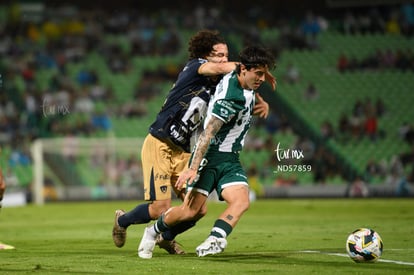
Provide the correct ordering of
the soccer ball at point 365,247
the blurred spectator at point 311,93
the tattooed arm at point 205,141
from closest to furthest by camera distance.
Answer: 1. the soccer ball at point 365,247
2. the tattooed arm at point 205,141
3. the blurred spectator at point 311,93

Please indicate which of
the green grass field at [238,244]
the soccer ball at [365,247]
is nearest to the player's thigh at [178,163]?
the green grass field at [238,244]

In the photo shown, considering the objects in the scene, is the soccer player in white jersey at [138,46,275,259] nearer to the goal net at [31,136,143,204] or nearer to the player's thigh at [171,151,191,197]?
the player's thigh at [171,151,191,197]

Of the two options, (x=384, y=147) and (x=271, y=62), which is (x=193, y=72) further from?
(x=384, y=147)

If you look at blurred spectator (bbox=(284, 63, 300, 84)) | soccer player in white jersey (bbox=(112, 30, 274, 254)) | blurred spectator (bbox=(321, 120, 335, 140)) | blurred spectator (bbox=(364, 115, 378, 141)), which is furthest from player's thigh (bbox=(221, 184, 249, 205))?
blurred spectator (bbox=(284, 63, 300, 84))

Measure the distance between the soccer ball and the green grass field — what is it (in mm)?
96

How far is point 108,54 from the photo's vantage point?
109 ft

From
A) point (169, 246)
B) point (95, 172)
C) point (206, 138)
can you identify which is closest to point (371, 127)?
point (95, 172)

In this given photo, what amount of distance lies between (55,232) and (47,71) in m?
18.5

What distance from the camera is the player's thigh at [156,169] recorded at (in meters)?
9.41

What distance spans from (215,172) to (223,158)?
0.55 feet

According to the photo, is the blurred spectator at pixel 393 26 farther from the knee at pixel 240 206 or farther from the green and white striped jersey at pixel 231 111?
the knee at pixel 240 206

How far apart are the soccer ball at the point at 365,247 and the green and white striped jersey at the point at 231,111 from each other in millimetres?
1563

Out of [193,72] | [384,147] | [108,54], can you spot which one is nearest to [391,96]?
[384,147]

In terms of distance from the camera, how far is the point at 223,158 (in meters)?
8.81
